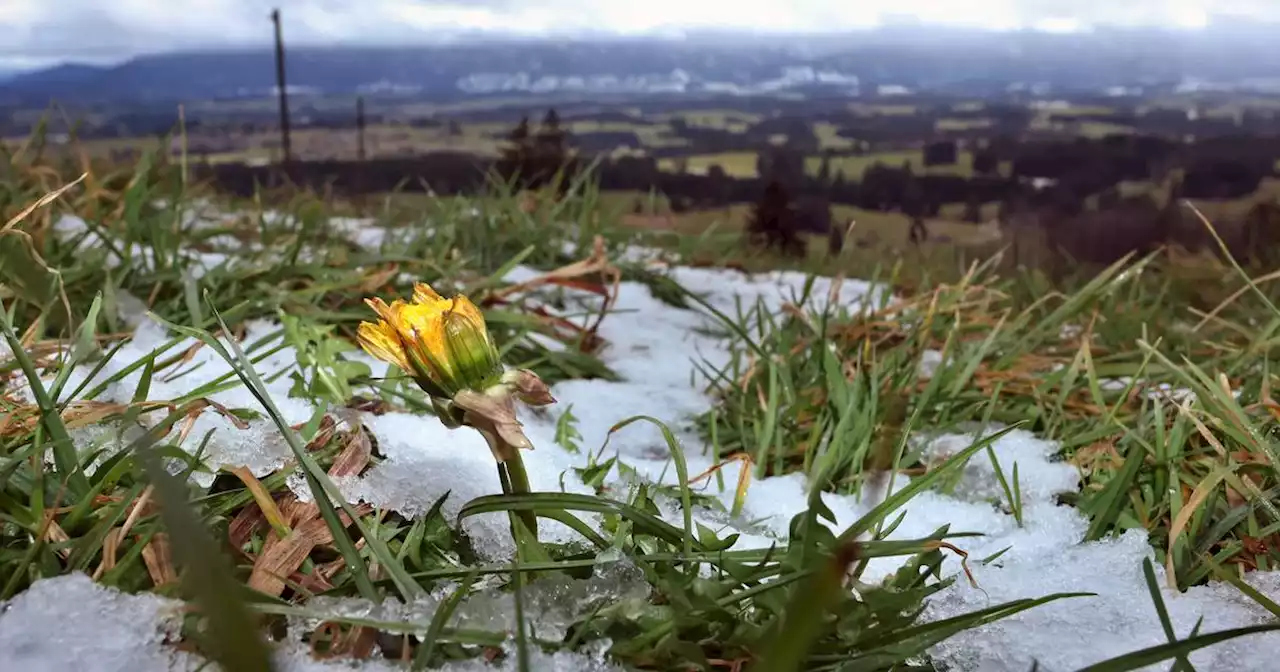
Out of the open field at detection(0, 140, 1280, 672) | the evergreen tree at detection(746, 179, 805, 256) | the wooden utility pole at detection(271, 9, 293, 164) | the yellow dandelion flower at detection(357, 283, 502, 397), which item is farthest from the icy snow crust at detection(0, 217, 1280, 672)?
the wooden utility pole at detection(271, 9, 293, 164)

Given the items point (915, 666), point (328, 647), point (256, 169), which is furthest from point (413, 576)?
point (256, 169)

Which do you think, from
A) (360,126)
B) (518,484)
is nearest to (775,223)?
(518,484)

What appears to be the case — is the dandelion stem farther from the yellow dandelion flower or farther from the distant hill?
the distant hill

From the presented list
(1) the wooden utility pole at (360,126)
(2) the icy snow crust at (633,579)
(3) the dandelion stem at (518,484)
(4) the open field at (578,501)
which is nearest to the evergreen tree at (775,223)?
(4) the open field at (578,501)

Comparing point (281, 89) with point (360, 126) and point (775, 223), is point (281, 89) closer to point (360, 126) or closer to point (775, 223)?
point (360, 126)

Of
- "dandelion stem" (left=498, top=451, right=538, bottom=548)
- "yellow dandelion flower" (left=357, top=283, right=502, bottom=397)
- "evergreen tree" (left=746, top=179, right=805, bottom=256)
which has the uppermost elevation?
"yellow dandelion flower" (left=357, top=283, right=502, bottom=397)

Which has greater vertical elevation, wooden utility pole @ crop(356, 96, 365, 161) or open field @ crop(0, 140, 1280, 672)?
wooden utility pole @ crop(356, 96, 365, 161)

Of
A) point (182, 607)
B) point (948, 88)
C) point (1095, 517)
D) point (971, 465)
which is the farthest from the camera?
point (948, 88)

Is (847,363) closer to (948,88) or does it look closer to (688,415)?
(688,415)
